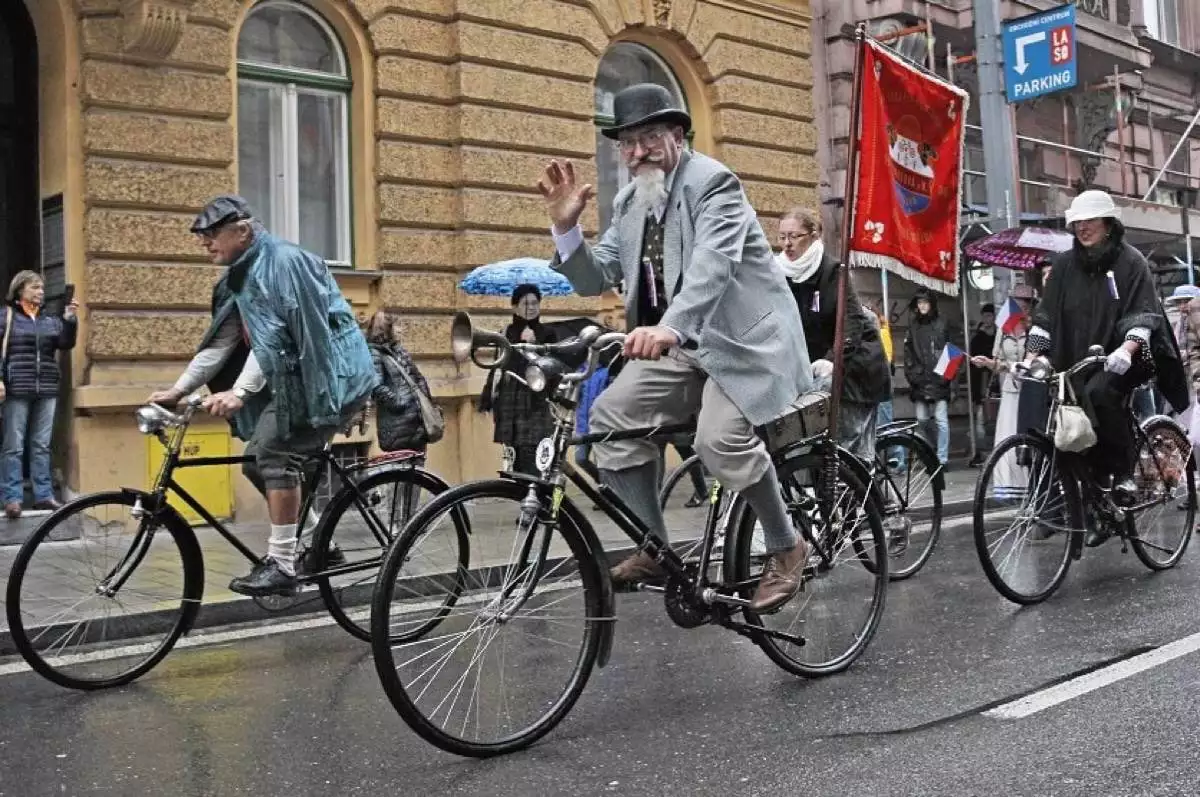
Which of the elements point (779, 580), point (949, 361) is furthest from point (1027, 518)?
point (949, 361)

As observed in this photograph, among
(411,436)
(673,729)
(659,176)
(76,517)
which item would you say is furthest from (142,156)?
(673,729)

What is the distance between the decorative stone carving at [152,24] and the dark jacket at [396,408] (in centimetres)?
298

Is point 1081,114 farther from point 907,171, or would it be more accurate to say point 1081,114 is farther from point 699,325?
point 699,325

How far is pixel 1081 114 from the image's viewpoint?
71.4 feet

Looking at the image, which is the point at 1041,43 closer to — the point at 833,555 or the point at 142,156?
the point at 142,156

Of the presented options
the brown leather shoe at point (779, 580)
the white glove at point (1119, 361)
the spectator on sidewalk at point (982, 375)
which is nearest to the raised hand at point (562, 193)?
the brown leather shoe at point (779, 580)

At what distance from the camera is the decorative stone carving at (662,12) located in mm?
14062

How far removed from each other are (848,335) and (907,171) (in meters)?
0.95

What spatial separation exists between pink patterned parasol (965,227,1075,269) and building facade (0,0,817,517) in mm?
2461

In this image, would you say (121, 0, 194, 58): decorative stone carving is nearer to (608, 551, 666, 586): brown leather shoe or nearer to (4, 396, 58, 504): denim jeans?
(4, 396, 58, 504): denim jeans

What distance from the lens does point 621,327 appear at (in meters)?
13.5

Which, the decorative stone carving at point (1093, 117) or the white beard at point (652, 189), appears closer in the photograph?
the white beard at point (652, 189)

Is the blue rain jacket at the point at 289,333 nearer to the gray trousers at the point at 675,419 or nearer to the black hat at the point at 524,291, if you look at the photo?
the gray trousers at the point at 675,419

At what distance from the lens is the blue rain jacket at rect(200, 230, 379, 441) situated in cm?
557
